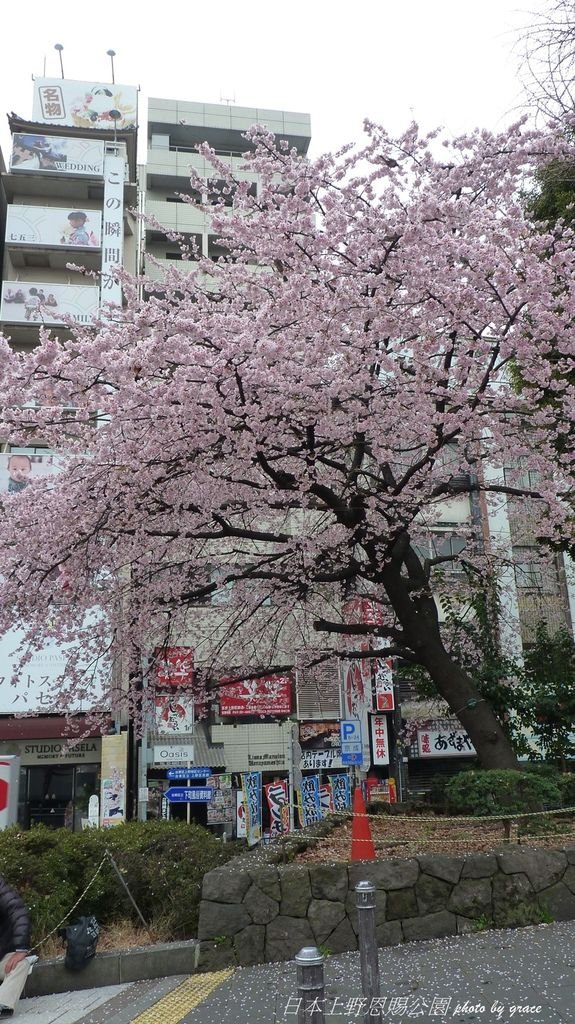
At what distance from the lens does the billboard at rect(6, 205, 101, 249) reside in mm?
25422

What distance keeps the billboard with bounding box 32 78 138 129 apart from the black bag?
28.2 meters

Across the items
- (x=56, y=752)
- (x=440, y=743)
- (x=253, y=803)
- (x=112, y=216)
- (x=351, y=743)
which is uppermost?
(x=112, y=216)

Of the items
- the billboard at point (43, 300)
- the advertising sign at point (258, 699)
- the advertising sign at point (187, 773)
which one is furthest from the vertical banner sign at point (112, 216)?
the advertising sign at point (187, 773)

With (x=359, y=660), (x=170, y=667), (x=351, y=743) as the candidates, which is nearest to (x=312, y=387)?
(x=351, y=743)

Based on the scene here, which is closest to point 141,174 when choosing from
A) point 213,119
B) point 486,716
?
point 213,119

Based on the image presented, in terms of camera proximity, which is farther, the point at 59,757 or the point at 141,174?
the point at 141,174

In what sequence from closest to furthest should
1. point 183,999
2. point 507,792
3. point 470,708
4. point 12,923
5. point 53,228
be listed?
point 12,923, point 183,999, point 507,792, point 470,708, point 53,228

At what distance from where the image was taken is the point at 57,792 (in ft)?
69.1

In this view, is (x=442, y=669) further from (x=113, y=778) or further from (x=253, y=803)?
(x=113, y=778)

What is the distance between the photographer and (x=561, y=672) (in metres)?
14.0

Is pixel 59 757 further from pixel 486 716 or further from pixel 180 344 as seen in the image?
pixel 180 344

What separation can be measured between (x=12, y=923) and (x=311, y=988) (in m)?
3.35

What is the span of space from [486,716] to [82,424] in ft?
20.8

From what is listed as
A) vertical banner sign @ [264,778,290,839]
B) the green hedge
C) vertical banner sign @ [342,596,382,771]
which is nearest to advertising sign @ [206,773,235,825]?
vertical banner sign @ [264,778,290,839]
